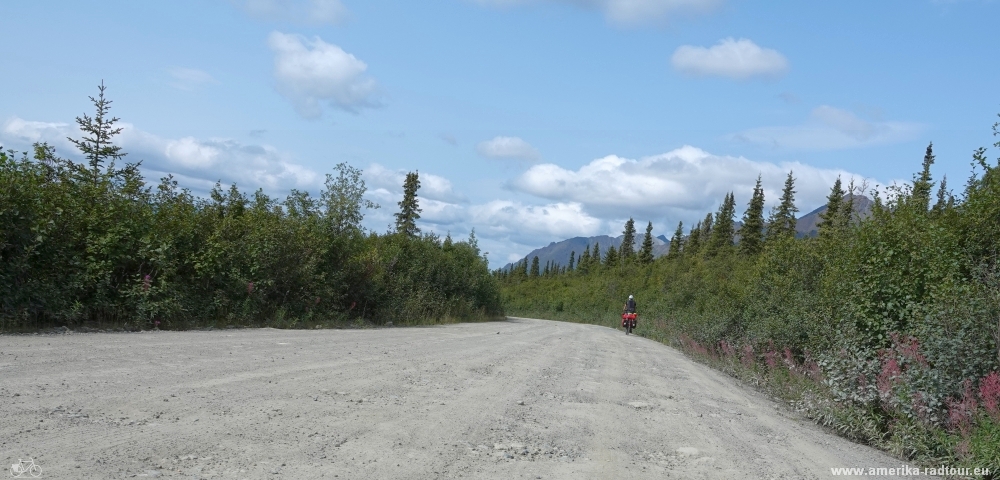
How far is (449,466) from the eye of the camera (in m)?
5.70

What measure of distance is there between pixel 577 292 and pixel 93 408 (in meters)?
77.4

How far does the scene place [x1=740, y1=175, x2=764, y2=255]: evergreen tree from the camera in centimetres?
6178

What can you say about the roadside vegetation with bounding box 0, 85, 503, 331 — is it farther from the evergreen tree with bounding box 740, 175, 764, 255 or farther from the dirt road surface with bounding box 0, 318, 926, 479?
the evergreen tree with bounding box 740, 175, 764, 255

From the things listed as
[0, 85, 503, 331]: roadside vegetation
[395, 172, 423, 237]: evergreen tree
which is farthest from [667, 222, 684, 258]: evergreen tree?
[0, 85, 503, 331]: roadside vegetation

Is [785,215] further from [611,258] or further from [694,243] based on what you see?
[611,258]

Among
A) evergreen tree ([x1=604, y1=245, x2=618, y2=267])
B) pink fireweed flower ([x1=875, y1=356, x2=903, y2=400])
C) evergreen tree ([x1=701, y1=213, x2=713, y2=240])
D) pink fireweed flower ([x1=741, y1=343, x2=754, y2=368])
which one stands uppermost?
evergreen tree ([x1=701, y1=213, x2=713, y2=240])

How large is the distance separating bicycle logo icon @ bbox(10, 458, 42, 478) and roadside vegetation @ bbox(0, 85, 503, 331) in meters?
9.06

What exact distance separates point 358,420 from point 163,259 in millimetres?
10535

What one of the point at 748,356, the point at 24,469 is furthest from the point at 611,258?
the point at 24,469

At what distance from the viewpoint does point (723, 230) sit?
74812mm

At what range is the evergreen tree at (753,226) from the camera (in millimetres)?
61781

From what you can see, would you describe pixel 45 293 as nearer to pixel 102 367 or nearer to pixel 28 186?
pixel 28 186

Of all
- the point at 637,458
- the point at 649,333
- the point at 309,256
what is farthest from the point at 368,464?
the point at 649,333

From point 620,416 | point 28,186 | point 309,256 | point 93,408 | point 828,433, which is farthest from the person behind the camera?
point 309,256
